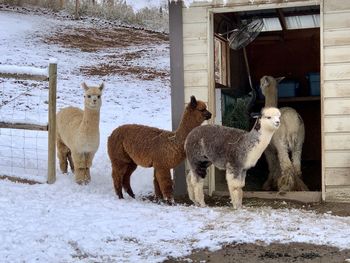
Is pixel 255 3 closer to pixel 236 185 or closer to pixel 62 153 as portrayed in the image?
pixel 236 185

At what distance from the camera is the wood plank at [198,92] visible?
310 inches

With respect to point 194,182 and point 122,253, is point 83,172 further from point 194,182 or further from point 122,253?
point 122,253

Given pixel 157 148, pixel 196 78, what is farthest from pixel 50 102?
pixel 196 78

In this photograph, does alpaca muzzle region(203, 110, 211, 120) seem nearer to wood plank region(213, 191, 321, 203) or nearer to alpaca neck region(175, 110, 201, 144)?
alpaca neck region(175, 110, 201, 144)

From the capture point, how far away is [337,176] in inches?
291

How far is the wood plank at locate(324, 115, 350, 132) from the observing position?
7344 millimetres

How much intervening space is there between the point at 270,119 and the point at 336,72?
1362 millimetres

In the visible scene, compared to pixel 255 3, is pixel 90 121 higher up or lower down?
lower down

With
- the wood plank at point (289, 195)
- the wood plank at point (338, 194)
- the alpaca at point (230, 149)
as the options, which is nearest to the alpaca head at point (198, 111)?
the alpaca at point (230, 149)

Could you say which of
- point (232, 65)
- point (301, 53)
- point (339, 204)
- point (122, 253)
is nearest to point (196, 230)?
point (122, 253)

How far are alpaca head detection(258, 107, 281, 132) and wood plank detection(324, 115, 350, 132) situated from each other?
1114 mm

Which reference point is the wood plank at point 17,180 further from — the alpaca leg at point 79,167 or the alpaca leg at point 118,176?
the alpaca leg at point 118,176

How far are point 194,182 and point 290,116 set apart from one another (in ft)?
6.64

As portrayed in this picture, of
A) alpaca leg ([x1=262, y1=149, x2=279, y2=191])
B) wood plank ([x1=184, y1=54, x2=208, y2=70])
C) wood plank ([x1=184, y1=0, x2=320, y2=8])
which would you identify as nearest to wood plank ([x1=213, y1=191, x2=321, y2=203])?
alpaca leg ([x1=262, y1=149, x2=279, y2=191])
